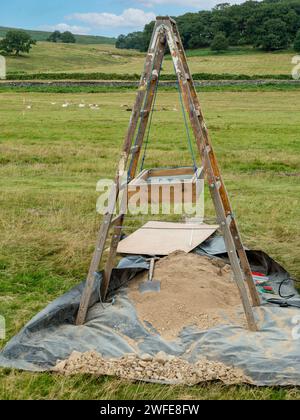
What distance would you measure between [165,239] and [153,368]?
3.63 metres

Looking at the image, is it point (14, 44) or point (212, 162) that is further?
point (14, 44)

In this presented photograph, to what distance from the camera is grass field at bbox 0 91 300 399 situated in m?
4.77

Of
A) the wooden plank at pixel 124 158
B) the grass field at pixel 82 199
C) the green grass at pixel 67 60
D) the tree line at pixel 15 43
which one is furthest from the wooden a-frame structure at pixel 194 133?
the tree line at pixel 15 43

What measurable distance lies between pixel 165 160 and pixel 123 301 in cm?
1070

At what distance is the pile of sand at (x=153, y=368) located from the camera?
15.6ft

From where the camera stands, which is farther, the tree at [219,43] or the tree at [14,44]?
the tree at [14,44]

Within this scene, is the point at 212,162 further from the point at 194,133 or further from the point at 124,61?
the point at 124,61

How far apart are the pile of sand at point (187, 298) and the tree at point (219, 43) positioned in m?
82.8

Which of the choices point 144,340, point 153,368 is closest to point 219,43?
point 144,340

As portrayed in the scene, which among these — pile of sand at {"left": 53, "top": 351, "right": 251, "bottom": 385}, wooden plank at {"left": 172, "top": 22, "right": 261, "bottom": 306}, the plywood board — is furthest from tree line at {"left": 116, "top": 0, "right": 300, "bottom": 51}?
pile of sand at {"left": 53, "top": 351, "right": 251, "bottom": 385}

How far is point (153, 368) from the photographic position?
195 inches

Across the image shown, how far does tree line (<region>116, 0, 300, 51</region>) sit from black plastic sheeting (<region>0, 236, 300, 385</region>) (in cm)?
7578

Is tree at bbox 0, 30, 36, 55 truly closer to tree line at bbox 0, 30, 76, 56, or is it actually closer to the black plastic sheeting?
tree line at bbox 0, 30, 76, 56

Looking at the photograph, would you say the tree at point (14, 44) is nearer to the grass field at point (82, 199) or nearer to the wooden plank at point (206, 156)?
the grass field at point (82, 199)
